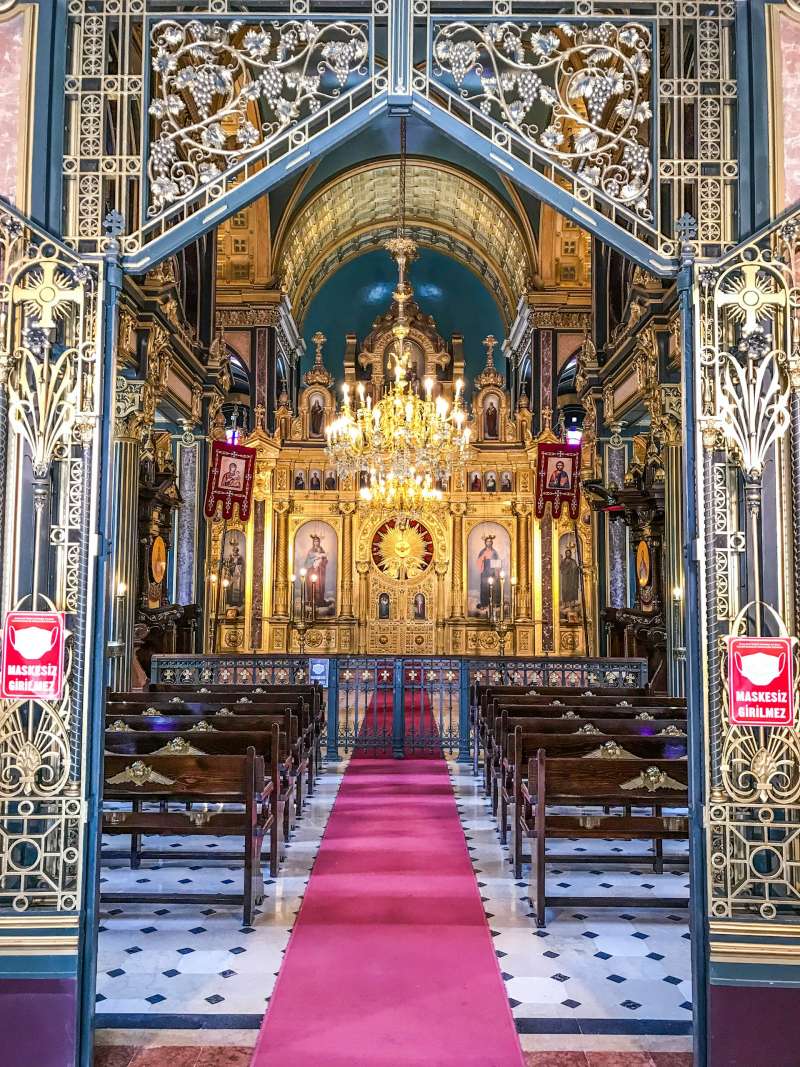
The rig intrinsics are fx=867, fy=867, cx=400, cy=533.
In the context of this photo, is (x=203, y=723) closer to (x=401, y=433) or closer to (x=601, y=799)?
(x=601, y=799)

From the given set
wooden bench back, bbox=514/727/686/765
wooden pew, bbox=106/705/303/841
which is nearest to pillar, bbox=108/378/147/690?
wooden pew, bbox=106/705/303/841

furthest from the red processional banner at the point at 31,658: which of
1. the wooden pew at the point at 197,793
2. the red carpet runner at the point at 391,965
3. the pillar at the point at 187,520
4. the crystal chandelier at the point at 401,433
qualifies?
the pillar at the point at 187,520

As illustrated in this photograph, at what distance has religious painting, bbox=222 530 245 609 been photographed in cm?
1897

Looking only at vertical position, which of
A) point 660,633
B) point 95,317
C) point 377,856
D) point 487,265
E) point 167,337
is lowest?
point 377,856

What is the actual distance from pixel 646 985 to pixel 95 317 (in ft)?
13.7

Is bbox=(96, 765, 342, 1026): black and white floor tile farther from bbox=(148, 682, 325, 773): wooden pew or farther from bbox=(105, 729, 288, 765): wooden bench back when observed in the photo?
bbox=(148, 682, 325, 773): wooden pew

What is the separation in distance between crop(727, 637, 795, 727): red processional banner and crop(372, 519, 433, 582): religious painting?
16.5m

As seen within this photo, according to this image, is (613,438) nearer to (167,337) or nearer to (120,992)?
(167,337)

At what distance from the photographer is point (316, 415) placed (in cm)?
2036

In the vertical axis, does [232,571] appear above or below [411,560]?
below

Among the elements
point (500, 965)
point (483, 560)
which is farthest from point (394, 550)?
point (500, 965)

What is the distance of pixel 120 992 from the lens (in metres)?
4.25

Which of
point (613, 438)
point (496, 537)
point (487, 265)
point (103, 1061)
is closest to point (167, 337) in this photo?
point (613, 438)

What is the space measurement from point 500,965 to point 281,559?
1551 cm
